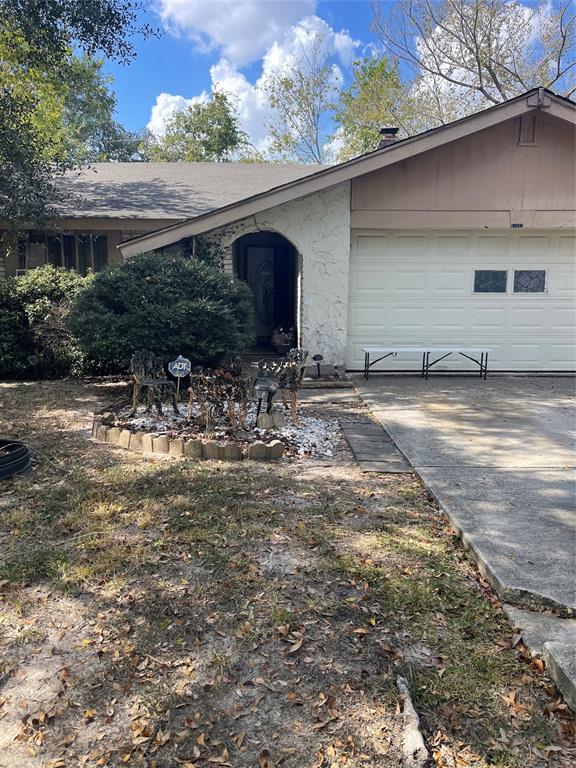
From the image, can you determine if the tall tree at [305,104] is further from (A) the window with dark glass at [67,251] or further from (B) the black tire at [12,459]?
(B) the black tire at [12,459]

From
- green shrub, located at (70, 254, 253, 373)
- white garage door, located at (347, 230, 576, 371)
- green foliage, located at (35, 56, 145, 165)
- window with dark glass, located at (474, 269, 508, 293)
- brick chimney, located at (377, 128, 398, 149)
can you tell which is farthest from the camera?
green foliage, located at (35, 56, 145, 165)

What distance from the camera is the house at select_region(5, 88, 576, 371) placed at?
8703 millimetres

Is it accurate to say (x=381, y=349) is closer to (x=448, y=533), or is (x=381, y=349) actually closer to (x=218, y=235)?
(x=218, y=235)

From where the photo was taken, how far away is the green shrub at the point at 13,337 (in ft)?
28.5

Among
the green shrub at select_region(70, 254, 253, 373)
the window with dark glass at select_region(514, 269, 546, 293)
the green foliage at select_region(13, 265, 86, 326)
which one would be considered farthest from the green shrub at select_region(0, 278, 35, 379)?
the window with dark glass at select_region(514, 269, 546, 293)

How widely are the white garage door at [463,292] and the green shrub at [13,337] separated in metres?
5.24

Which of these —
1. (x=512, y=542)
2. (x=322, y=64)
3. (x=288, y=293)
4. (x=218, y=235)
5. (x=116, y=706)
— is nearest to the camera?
(x=116, y=706)

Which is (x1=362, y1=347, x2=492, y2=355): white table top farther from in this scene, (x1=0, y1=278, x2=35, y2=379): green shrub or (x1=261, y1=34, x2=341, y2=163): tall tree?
(x1=261, y1=34, x2=341, y2=163): tall tree

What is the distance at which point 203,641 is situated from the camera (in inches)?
102

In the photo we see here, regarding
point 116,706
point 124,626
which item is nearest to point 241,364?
point 124,626

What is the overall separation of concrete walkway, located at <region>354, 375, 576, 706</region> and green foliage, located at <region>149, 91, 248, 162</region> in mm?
24306

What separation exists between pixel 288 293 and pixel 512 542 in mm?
9045

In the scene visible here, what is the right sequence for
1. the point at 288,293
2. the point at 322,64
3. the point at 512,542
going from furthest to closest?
the point at 322,64 < the point at 288,293 < the point at 512,542

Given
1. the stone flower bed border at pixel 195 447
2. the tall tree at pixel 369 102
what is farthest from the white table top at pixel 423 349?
the tall tree at pixel 369 102
